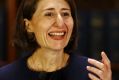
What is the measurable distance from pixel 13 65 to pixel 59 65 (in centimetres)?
21

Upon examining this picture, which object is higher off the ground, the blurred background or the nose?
the nose

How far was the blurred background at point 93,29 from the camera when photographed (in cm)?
279

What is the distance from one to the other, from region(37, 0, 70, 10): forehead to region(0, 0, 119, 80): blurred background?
85 centimetres

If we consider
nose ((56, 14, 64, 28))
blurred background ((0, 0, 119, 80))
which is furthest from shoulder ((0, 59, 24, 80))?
blurred background ((0, 0, 119, 80))

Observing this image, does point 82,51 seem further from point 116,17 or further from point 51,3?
point 51,3

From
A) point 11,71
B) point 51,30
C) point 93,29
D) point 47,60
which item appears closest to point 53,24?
point 51,30

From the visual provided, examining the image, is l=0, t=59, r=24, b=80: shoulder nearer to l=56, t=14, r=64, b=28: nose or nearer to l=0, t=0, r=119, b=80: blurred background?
l=56, t=14, r=64, b=28: nose

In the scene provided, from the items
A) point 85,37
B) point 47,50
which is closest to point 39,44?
point 47,50

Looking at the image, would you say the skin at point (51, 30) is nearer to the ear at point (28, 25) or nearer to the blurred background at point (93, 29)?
the ear at point (28, 25)

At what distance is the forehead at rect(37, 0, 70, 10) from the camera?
1.91m

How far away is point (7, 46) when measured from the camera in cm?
286

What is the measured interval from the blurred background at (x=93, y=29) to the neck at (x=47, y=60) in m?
0.81

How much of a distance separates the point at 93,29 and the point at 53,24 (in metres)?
0.95

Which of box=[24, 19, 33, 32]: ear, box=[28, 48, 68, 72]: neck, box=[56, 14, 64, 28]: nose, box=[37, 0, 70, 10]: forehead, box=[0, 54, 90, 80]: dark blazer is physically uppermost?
box=[37, 0, 70, 10]: forehead
